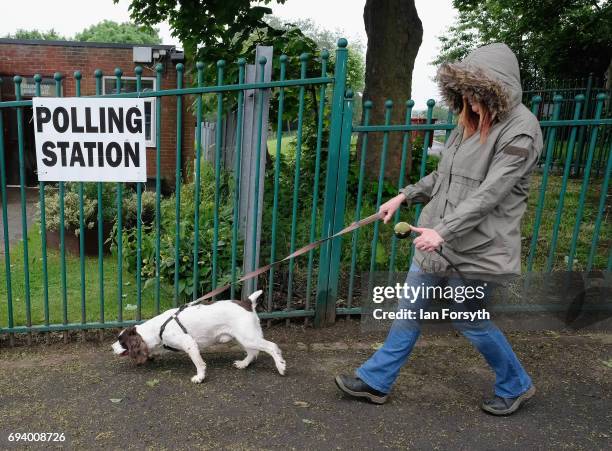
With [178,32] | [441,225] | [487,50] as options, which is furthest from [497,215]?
[178,32]

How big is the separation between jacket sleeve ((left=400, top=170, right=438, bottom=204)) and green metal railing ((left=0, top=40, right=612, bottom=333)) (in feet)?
1.94

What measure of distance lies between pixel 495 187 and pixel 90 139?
8.33 feet

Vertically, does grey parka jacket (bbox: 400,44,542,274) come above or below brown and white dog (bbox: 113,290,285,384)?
above

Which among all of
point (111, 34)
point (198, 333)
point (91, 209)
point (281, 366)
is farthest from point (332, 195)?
point (111, 34)

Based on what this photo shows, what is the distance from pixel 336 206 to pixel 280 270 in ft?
3.53

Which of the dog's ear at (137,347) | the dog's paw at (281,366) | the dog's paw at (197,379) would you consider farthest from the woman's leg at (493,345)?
the dog's ear at (137,347)

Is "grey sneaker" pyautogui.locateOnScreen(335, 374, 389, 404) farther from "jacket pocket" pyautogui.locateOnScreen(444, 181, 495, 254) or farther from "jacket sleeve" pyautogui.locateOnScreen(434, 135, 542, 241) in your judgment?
"jacket sleeve" pyautogui.locateOnScreen(434, 135, 542, 241)

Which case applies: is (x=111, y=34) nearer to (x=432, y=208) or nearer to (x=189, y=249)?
(x=189, y=249)

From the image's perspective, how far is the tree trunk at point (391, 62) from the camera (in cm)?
758

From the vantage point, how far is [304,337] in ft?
14.0

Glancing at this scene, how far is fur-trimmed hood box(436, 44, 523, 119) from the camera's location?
2.68 m

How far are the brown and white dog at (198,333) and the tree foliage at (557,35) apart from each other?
33.7 feet

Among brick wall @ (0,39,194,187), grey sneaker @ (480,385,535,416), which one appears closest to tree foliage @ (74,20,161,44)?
brick wall @ (0,39,194,187)

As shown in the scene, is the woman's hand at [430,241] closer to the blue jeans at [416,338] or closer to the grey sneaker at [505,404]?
the blue jeans at [416,338]
